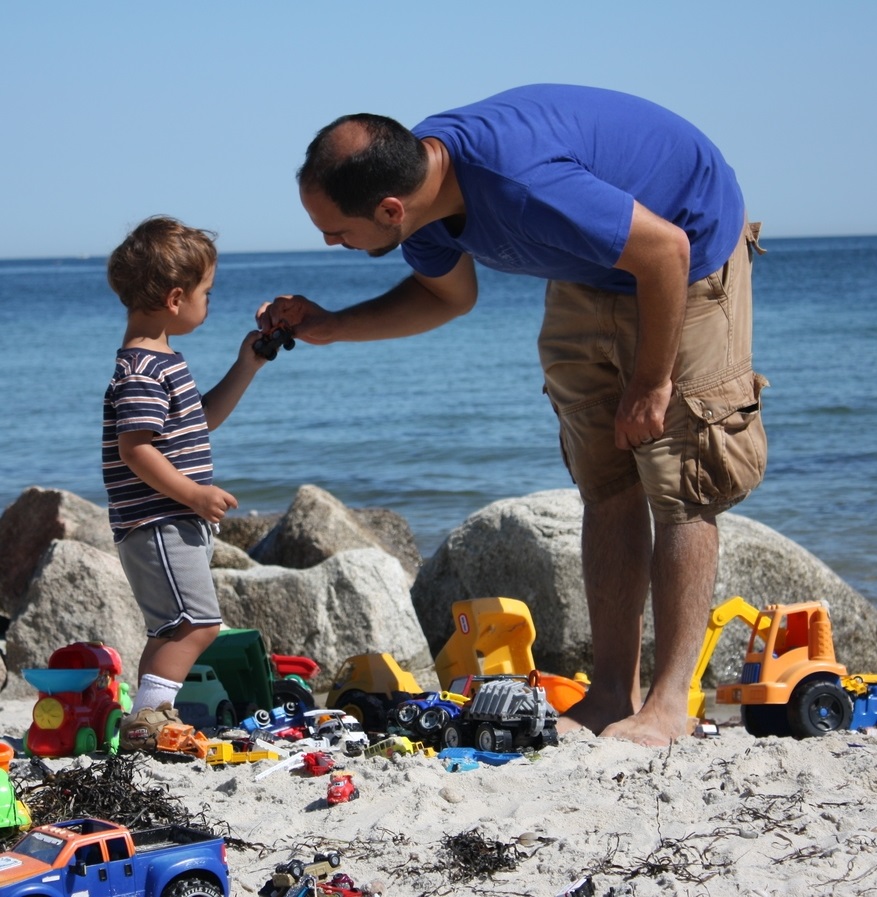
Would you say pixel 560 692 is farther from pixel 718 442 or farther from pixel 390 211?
pixel 390 211

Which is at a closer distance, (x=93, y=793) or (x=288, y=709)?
(x=93, y=793)

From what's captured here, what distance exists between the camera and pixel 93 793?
3215 mm

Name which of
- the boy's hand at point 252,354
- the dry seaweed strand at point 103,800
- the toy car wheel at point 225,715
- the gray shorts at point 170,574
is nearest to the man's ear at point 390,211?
the boy's hand at point 252,354

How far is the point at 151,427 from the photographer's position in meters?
4.04

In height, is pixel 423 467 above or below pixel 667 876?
below

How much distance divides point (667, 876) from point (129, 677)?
3.14 metres

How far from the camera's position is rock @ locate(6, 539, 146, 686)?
17.8 feet

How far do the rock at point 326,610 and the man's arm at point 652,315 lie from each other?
2022 millimetres

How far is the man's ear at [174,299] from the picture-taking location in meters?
4.24

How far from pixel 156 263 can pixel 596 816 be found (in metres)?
2.27

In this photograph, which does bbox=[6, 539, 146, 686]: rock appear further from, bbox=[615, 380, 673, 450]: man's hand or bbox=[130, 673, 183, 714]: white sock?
bbox=[615, 380, 673, 450]: man's hand

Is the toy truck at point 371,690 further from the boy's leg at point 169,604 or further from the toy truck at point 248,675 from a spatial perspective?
the boy's leg at point 169,604

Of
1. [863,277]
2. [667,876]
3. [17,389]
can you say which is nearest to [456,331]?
[17,389]

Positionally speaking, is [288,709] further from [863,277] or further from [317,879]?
[863,277]
